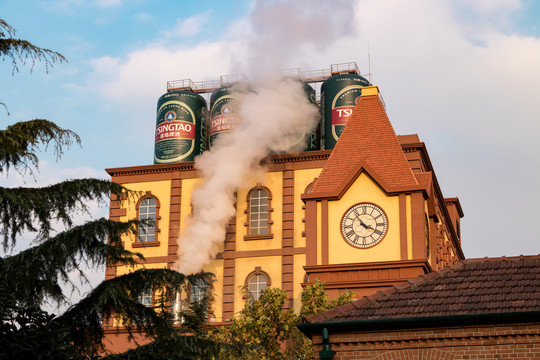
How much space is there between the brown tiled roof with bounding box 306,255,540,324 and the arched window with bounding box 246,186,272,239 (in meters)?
26.4

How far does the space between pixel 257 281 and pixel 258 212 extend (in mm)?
3286

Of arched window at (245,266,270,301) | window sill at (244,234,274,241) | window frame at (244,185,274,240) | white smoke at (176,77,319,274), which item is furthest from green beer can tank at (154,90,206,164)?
arched window at (245,266,270,301)

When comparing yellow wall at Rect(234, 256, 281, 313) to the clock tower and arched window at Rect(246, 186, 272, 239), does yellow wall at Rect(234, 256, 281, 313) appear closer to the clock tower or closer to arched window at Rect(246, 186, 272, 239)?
arched window at Rect(246, 186, 272, 239)

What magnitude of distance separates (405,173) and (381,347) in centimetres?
1533

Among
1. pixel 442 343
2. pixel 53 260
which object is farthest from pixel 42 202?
pixel 442 343

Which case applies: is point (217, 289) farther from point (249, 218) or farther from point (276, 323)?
point (276, 323)

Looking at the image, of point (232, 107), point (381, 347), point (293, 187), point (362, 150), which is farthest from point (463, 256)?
point (381, 347)

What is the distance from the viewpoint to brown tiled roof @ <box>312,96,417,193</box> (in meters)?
30.9

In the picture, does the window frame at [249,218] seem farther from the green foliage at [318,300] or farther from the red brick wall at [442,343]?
the red brick wall at [442,343]

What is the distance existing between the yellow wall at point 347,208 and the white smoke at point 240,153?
13071mm

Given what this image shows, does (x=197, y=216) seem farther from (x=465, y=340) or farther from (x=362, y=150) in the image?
(x=465, y=340)

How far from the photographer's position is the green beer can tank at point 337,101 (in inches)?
1786

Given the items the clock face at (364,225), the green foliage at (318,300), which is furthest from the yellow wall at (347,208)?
the green foliage at (318,300)

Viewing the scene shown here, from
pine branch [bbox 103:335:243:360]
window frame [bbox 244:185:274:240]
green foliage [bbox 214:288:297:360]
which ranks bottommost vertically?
pine branch [bbox 103:335:243:360]
